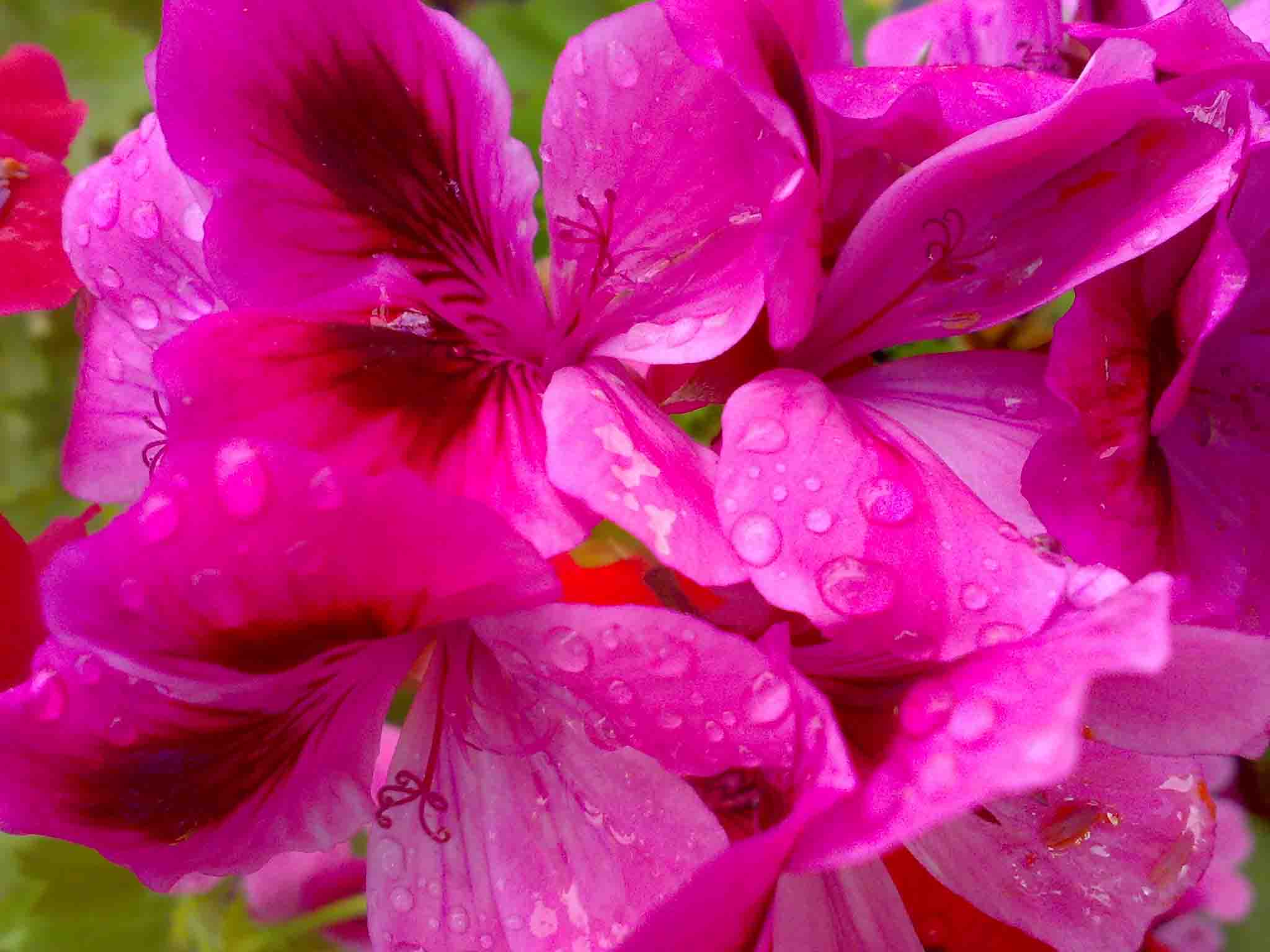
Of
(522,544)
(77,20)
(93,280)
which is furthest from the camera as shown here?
(77,20)

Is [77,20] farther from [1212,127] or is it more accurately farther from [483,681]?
[1212,127]

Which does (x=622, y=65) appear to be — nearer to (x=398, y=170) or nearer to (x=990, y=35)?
(x=398, y=170)

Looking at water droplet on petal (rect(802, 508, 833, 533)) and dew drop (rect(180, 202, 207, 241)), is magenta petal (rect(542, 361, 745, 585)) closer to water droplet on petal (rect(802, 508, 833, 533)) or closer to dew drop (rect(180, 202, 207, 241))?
water droplet on petal (rect(802, 508, 833, 533))

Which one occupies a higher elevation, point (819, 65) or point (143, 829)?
point (819, 65)

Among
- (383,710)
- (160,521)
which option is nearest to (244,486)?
(160,521)

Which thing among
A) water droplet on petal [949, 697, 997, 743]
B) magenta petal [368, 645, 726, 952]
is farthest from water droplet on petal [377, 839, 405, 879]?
water droplet on petal [949, 697, 997, 743]

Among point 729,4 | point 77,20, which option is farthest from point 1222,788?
point 77,20

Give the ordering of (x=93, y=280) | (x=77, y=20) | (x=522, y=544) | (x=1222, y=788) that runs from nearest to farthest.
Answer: (x=522, y=544)
(x=93, y=280)
(x=1222, y=788)
(x=77, y=20)
